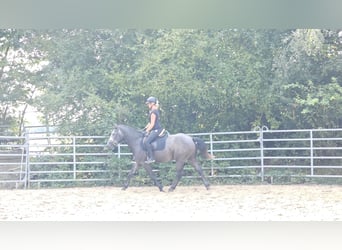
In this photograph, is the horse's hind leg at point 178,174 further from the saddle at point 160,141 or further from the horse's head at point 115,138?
the horse's head at point 115,138

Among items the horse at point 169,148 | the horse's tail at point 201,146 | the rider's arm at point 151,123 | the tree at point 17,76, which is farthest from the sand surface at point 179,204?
the tree at point 17,76

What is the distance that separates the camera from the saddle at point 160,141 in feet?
15.5

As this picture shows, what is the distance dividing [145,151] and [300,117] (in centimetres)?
139

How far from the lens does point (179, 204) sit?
→ 439 centimetres

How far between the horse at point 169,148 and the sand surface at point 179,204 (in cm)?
18

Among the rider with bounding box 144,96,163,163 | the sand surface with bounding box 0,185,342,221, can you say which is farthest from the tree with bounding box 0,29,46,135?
the rider with bounding box 144,96,163,163

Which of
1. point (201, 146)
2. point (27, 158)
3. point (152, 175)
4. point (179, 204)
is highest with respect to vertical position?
point (201, 146)

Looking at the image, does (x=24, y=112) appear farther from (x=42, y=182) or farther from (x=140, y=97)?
(x=140, y=97)

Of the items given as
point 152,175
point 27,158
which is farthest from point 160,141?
point 27,158

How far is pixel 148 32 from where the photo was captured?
4.57 m

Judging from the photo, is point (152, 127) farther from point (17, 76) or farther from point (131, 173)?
point (17, 76)

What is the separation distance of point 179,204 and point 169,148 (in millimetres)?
557

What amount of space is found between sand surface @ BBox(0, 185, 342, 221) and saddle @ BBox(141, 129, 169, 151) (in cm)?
37

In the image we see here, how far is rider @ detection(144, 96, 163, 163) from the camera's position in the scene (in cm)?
466
